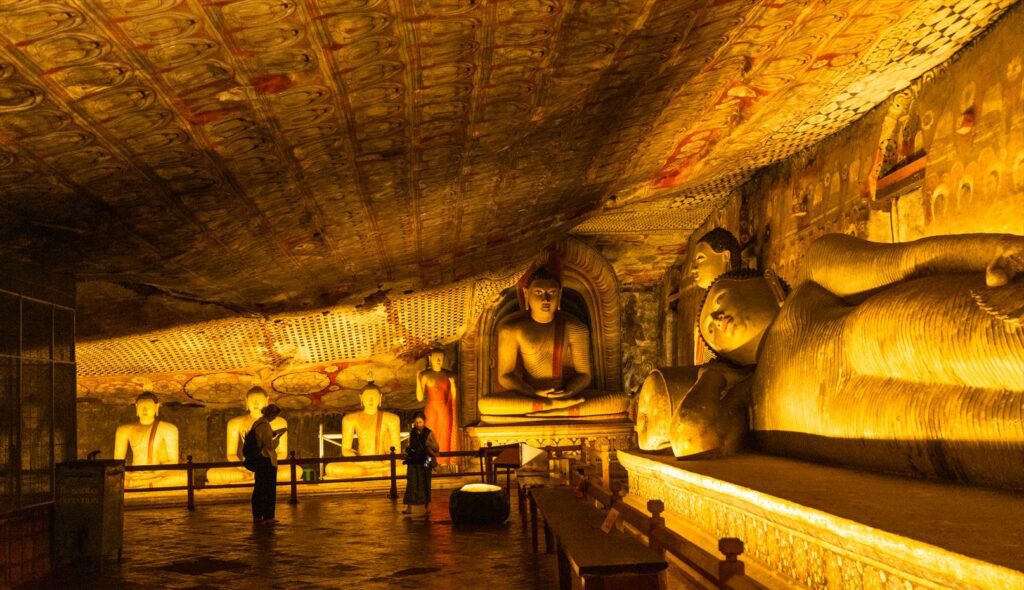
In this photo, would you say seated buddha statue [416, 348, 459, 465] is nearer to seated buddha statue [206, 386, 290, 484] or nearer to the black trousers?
seated buddha statue [206, 386, 290, 484]

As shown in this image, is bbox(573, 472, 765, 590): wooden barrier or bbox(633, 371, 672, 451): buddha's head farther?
bbox(633, 371, 672, 451): buddha's head

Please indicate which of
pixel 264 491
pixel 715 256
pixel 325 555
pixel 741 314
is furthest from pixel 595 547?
pixel 264 491

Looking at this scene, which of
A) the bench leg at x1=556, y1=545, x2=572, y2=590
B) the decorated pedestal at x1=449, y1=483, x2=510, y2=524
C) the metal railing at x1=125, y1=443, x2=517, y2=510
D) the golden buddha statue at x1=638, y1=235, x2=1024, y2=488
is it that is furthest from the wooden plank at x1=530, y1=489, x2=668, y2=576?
the metal railing at x1=125, y1=443, x2=517, y2=510

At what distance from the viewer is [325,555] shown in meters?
5.68

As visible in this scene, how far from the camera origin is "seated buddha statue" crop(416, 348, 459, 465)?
37.1 ft

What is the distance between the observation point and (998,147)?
515 cm

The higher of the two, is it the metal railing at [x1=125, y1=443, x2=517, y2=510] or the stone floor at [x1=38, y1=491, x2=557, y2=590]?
the metal railing at [x1=125, y1=443, x2=517, y2=510]

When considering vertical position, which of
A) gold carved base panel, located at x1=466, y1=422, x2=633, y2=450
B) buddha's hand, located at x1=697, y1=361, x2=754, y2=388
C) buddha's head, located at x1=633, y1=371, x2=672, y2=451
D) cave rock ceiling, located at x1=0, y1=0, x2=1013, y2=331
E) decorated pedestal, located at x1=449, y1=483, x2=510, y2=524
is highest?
cave rock ceiling, located at x1=0, y1=0, x2=1013, y2=331

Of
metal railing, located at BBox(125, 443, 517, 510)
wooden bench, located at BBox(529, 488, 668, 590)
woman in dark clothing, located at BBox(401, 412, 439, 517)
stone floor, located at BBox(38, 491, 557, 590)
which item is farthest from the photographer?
metal railing, located at BBox(125, 443, 517, 510)

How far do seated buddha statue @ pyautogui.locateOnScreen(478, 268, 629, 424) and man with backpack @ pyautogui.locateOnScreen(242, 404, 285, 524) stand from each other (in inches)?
137

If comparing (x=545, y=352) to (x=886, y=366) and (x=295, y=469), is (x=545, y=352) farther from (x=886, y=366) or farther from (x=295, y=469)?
(x=886, y=366)

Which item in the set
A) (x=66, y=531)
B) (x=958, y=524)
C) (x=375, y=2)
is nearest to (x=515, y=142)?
(x=375, y=2)

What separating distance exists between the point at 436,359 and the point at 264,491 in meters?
3.87

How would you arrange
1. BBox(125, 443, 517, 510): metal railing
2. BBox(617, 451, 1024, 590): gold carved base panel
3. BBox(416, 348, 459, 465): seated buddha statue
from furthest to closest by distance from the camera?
BBox(416, 348, 459, 465): seated buddha statue < BBox(125, 443, 517, 510): metal railing < BBox(617, 451, 1024, 590): gold carved base panel
